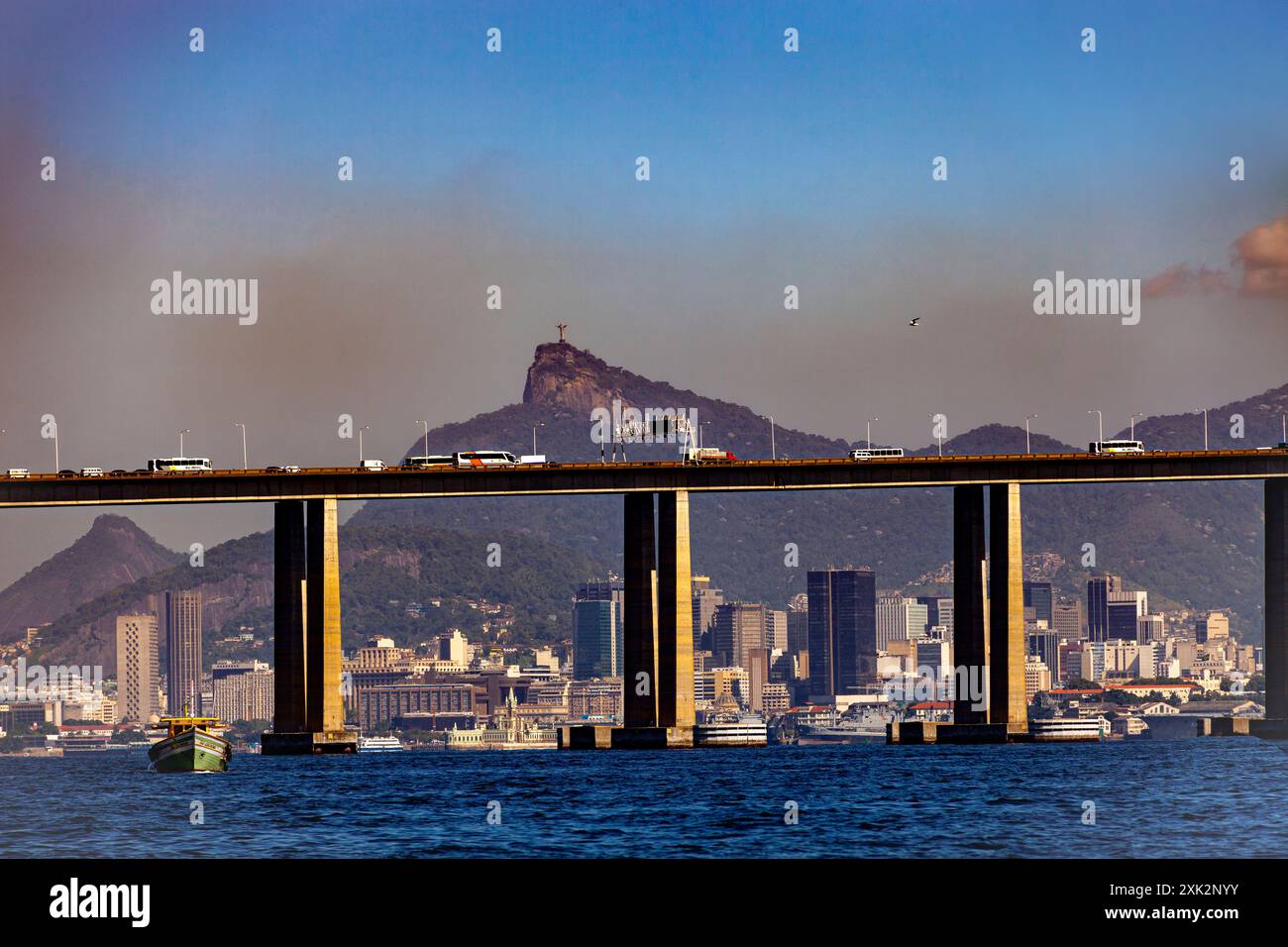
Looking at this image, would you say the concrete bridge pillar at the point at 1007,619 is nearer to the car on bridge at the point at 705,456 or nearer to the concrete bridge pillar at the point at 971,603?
the concrete bridge pillar at the point at 971,603

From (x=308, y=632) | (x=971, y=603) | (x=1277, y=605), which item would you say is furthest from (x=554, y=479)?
(x=1277, y=605)

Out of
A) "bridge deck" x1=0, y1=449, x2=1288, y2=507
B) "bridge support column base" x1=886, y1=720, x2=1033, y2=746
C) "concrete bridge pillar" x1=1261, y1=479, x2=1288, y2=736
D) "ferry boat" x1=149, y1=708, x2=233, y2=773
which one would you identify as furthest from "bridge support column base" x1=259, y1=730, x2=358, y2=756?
"concrete bridge pillar" x1=1261, y1=479, x2=1288, y2=736

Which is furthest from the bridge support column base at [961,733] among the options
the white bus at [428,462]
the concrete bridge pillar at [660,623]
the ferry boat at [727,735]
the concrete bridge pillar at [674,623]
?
the white bus at [428,462]
